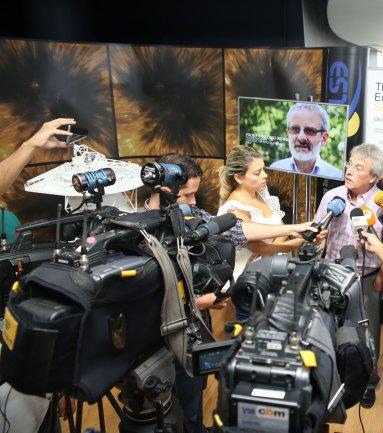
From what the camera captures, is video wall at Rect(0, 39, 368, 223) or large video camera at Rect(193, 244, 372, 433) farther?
video wall at Rect(0, 39, 368, 223)

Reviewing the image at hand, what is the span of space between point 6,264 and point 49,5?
362cm

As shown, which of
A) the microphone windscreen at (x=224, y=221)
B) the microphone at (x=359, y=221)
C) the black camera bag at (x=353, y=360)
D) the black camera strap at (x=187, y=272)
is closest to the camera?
the black camera bag at (x=353, y=360)

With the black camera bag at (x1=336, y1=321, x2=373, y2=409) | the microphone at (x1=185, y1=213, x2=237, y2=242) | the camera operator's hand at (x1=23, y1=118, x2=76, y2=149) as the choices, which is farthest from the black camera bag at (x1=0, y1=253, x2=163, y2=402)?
the camera operator's hand at (x1=23, y1=118, x2=76, y2=149)

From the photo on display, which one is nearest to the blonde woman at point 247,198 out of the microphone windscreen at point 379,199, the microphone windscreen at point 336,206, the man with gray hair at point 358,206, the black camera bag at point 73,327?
the man with gray hair at point 358,206

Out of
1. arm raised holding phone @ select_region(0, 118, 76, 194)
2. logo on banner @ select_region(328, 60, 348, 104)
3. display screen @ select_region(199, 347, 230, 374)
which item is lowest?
display screen @ select_region(199, 347, 230, 374)

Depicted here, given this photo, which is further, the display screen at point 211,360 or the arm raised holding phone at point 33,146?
the arm raised holding phone at point 33,146

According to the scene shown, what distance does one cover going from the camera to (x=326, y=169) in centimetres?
345

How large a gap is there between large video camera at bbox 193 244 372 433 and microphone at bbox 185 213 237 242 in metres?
0.16

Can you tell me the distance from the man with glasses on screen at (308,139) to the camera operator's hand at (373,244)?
913 mm

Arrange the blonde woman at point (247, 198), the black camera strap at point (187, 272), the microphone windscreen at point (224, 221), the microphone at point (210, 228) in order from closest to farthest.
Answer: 1. the black camera strap at point (187, 272)
2. the microphone at point (210, 228)
3. the microphone windscreen at point (224, 221)
4. the blonde woman at point (247, 198)

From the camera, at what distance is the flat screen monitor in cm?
336

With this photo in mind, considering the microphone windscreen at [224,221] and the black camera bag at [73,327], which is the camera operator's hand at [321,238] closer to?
the microphone windscreen at [224,221]

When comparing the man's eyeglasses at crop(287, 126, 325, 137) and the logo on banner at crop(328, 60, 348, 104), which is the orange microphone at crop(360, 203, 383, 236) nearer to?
the man's eyeglasses at crop(287, 126, 325, 137)

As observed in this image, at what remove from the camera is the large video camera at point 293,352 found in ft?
3.36
